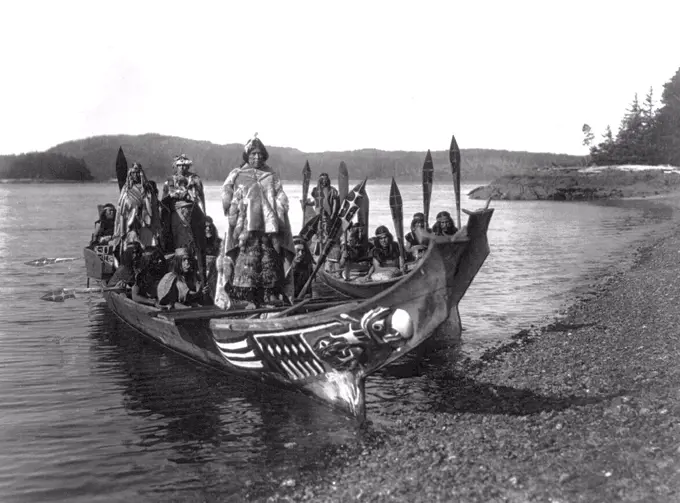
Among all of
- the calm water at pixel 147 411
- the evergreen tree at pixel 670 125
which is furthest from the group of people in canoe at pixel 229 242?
the evergreen tree at pixel 670 125

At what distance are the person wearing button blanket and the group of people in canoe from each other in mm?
13

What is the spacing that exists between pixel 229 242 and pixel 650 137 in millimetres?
71590

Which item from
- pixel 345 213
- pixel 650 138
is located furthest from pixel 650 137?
pixel 345 213

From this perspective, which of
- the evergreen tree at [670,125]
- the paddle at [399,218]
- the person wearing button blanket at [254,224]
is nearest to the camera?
the person wearing button blanket at [254,224]

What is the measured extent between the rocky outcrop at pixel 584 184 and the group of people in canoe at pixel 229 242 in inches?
1766

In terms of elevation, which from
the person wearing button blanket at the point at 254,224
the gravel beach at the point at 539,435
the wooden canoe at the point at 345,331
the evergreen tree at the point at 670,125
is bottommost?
the gravel beach at the point at 539,435

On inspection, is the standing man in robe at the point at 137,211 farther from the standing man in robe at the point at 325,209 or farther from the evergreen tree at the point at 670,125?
the evergreen tree at the point at 670,125

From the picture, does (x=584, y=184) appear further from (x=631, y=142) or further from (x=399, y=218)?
(x=399, y=218)

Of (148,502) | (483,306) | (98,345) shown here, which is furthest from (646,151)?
(148,502)

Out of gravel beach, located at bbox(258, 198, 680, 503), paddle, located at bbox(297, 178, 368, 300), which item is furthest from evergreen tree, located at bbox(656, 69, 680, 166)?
paddle, located at bbox(297, 178, 368, 300)

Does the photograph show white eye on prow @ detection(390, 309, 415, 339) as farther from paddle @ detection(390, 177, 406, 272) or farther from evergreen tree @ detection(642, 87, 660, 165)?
evergreen tree @ detection(642, 87, 660, 165)

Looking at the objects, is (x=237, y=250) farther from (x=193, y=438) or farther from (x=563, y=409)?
(x=563, y=409)

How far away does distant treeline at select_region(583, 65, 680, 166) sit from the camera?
6881 cm

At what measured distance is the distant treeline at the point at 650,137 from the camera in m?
68.8
